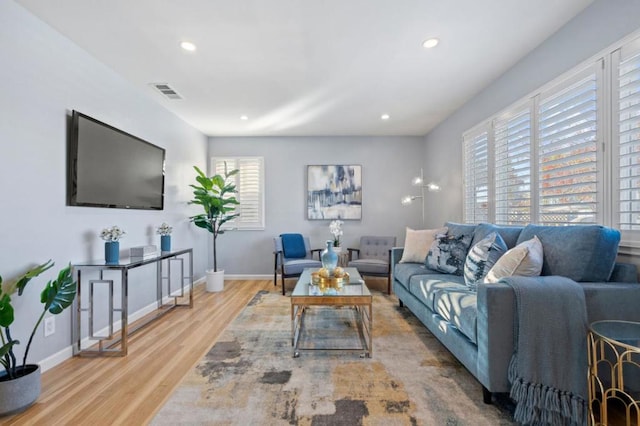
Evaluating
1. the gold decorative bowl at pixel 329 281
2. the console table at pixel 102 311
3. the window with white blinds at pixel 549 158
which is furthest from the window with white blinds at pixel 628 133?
the console table at pixel 102 311

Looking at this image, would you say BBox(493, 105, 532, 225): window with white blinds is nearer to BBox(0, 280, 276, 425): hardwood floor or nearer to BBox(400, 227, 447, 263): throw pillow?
BBox(400, 227, 447, 263): throw pillow

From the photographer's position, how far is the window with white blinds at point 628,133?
1756 mm

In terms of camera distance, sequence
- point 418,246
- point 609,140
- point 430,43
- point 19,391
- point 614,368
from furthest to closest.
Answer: point 418,246, point 430,43, point 609,140, point 19,391, point 614,368

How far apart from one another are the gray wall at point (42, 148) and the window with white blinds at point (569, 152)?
3976mm

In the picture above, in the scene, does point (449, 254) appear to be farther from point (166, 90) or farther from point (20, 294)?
point (166, 90)

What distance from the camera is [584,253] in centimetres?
181

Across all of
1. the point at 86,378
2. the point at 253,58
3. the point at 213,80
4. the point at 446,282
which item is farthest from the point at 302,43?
the point at 86,378

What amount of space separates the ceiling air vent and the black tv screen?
2.06ft

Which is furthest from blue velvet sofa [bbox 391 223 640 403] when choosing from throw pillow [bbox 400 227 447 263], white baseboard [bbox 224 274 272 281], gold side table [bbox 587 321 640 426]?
white baseboard [bbox 224 274 272 281]

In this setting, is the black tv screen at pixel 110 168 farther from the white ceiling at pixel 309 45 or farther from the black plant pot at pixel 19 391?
the black plant pot at pixel 19 391

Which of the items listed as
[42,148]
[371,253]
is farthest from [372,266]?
[42,148]

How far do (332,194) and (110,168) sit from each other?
3.36 metres

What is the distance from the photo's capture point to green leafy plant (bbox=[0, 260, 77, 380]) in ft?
5.37

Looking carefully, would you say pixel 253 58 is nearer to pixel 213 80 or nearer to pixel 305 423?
pixel 213 80
